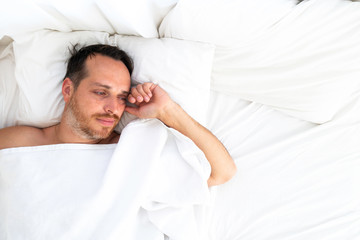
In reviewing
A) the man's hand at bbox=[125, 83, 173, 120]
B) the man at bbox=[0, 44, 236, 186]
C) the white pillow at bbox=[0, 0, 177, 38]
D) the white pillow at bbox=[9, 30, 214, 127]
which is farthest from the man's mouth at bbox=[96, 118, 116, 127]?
the white pillow at bbox=[0, 0, 177, 38]

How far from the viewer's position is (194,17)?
1211mm

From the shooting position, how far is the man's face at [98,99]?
1.17 m

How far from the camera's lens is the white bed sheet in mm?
1285

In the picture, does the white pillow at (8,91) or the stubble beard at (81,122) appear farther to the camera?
the white pillow at (8,91)

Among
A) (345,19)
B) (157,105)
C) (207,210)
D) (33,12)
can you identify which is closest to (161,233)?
(207,210)

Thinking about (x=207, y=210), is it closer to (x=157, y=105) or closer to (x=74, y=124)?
(x=157, y=105)

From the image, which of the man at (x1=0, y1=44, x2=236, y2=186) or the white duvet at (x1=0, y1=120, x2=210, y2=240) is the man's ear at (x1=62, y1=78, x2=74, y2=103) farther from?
the white duvet at (x1=0, y1=120, x2=210, y2=240)

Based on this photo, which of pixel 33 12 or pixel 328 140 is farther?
pixel 328 140

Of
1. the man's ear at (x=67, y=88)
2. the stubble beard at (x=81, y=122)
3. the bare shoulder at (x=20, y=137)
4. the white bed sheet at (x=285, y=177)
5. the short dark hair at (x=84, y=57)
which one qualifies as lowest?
the white bed sheet at (x=285, y=177)

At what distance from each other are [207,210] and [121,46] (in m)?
0.78

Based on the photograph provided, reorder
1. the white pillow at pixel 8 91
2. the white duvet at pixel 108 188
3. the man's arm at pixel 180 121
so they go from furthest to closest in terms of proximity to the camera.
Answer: the white pillow at pixel 8 91 < the man's arm at pixel 180 121 < the white duvet at pixel 108 188

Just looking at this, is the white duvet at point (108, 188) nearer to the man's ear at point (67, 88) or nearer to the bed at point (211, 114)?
the bed at point (211, 114)

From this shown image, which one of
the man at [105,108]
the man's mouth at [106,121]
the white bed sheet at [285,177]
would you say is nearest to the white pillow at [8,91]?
the man at [105,108]

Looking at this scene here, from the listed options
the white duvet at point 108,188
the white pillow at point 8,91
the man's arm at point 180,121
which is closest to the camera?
the white duvet at point 108,188
